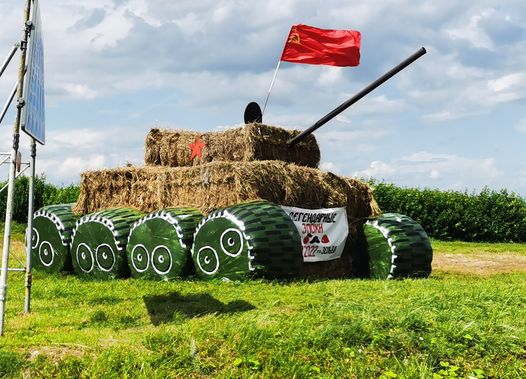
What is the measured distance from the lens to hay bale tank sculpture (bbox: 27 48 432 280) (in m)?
10.7

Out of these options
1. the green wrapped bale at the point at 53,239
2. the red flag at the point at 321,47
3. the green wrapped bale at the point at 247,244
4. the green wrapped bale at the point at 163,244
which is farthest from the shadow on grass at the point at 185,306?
the red flag at the point at 321,47

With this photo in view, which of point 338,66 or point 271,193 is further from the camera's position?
point 338,66

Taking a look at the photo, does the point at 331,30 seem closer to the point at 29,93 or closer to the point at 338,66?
the point at 338,66

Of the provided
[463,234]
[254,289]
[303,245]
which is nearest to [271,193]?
[303,245]

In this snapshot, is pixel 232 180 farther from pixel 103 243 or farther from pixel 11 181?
pixel 11 181

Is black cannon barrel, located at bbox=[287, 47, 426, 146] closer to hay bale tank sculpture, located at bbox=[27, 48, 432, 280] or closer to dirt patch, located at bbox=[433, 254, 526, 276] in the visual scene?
hay bale tank sculpture, located at bbox=[27, 48, 432, 280]

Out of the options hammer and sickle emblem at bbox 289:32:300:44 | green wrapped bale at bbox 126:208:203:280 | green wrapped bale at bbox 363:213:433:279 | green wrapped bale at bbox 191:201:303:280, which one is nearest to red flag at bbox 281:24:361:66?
hammer and sickle emblem at bbox 289:32:300:44

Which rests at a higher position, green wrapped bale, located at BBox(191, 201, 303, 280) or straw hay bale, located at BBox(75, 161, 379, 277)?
straw hay bale, located at BBox(75, 161, 379, 277)

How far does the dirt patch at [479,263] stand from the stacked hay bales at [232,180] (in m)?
3.87

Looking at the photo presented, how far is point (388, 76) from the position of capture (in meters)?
12.4

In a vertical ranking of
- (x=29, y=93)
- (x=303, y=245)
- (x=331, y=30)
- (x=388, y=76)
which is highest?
(x=331, y=30)

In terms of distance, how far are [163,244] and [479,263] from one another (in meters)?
10.1

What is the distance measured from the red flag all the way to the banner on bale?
307 cm

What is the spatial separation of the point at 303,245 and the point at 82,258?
4.41 m
